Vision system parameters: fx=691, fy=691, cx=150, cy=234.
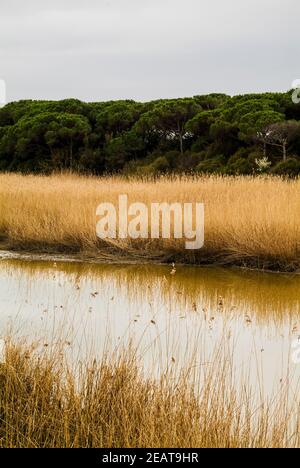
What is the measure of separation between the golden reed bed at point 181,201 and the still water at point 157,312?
407mm

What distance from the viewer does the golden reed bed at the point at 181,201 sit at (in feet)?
27.8

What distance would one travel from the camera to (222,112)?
21.1 metres

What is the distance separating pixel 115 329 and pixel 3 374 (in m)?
1.83

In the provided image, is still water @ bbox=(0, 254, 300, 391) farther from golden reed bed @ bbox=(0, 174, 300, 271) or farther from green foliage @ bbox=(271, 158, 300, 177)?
green foliage @ bbox=(271, 158, 300, 177)

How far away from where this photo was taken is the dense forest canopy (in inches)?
732

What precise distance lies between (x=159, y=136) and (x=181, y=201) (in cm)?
1249
